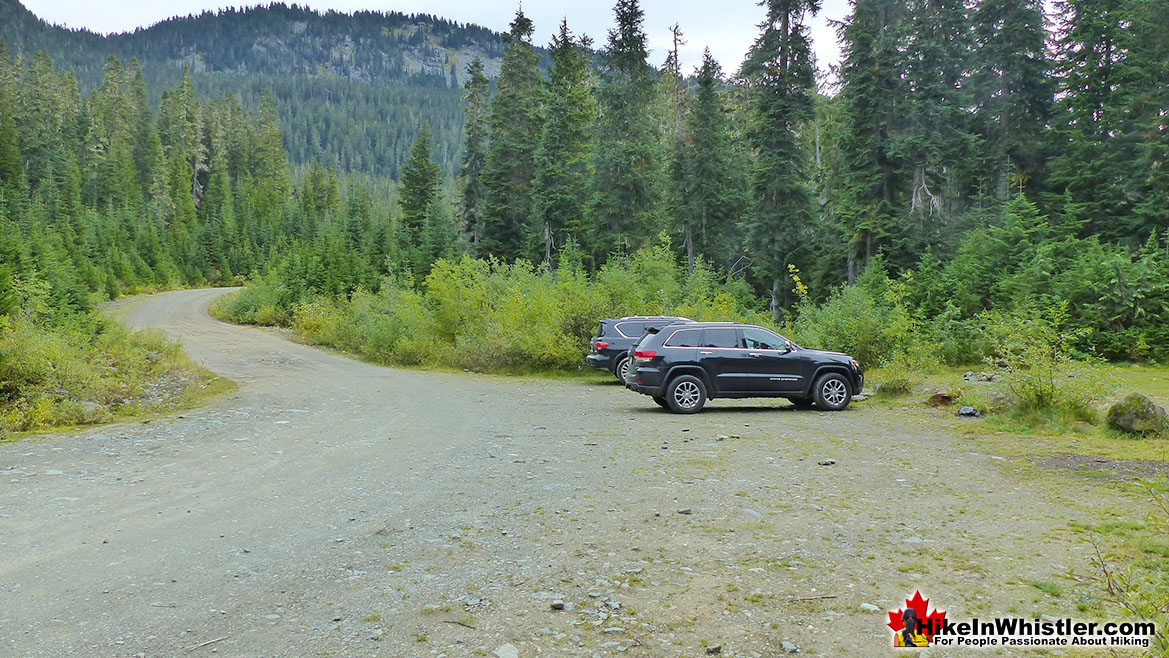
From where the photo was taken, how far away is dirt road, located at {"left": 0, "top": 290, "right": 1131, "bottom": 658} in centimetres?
404

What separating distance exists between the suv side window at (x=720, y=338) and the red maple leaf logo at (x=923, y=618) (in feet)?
33.6

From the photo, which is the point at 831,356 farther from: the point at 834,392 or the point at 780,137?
the point at 780,137

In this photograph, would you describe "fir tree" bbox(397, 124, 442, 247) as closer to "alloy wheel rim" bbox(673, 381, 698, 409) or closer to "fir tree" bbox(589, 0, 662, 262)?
"fir tree" bbox(589, 0, 662, 262)

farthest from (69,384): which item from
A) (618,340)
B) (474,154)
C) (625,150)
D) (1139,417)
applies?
(474,154)

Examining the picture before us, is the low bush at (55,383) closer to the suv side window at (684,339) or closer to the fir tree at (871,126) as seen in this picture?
the suv side window at (684,339)

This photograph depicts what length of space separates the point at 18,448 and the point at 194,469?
3.81 meters

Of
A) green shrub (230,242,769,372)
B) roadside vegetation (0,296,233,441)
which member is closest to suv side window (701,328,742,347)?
green shrub (230,242,769,372)

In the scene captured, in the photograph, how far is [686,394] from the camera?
1434 centimetres

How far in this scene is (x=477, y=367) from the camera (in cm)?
2506

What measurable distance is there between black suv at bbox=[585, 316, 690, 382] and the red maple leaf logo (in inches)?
621

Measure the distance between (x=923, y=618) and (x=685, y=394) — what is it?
10.3m

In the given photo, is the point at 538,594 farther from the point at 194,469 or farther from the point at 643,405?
the point at 643,405

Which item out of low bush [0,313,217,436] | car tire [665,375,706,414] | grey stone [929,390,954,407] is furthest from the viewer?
grey stone [929,390,954,407]

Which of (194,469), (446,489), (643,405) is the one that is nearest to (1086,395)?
(643,405)
